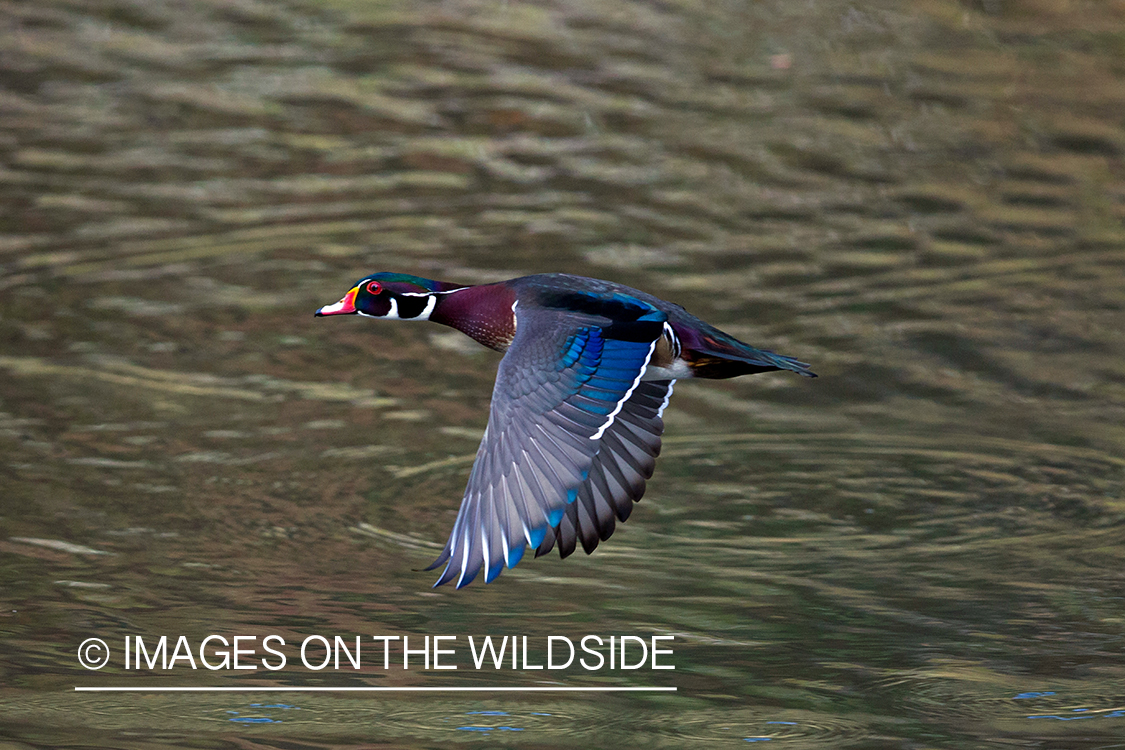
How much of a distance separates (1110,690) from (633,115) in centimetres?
797

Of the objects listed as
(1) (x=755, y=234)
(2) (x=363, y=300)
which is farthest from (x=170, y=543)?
(1) (x=755, y=234)

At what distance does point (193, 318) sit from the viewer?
1098cm

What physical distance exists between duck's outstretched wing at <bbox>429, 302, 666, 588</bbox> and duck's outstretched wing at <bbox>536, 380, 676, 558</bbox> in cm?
42

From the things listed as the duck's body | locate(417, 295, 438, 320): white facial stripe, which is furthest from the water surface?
locate(417, 295, 438, 320): white facial stripe

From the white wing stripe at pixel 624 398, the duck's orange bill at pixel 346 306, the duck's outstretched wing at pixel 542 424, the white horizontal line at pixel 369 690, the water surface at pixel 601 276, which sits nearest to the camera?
the duck's outstretched wing at pixel 542 424

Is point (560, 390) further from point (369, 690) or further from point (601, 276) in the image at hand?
point (601, 276)

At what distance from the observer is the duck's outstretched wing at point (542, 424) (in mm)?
6238

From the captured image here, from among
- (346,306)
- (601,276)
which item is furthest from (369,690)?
(601,276)

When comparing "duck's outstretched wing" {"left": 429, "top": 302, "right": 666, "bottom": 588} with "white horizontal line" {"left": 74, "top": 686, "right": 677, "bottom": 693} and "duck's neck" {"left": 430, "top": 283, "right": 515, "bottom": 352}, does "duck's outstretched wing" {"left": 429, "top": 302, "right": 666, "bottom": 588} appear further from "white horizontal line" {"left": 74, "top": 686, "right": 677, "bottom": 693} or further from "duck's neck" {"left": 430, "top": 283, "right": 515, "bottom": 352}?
"white horizontal line" {"left": 74, "top": 686, "right": 677, "bottom": 693}

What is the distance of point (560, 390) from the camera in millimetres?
6770

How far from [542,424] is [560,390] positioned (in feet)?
0.69

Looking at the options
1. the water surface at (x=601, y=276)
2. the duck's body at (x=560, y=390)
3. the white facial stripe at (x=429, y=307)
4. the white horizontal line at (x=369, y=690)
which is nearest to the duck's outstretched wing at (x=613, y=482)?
the duck's body at (x=560, y=390)

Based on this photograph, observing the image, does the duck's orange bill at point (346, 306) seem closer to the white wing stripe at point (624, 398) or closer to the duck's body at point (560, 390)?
the duck's body at point (560, 390)

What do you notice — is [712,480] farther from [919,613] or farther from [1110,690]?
[1110,690]
